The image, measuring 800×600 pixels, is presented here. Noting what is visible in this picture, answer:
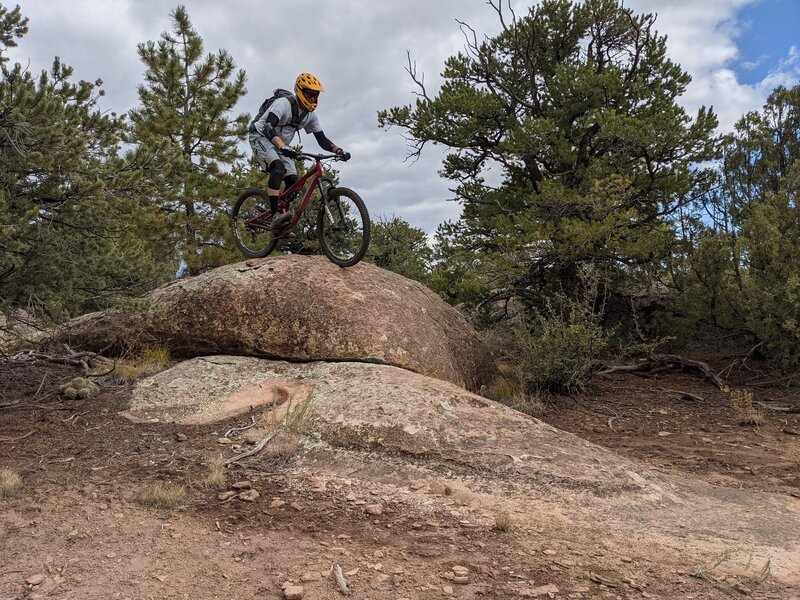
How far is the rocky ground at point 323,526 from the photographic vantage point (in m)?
2.87

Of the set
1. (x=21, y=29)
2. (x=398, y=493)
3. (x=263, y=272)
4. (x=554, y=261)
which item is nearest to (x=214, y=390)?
(x=263, y=272)

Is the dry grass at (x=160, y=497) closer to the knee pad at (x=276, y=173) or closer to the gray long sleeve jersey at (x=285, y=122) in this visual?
the knee pad at (x=276, y=173)

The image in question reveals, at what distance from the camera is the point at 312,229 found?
14047 mm

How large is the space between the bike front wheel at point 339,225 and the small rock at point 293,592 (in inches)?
180

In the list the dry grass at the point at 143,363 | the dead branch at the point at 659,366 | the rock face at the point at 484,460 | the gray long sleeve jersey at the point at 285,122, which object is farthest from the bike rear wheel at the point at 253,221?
the dead branch at the point at 659,366

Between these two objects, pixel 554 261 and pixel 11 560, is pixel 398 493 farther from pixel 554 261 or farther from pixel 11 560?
pixel 554 261

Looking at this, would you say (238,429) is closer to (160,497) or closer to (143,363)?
(160,497)

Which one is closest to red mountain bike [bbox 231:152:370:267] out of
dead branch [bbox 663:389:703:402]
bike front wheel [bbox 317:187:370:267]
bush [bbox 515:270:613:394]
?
bike front wheel [bbox 317:187:370:267]

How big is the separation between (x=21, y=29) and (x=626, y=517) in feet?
24.4

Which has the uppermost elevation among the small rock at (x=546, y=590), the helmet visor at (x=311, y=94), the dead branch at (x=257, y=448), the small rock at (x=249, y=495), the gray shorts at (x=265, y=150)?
the helmet visor at (x=311, y=94)

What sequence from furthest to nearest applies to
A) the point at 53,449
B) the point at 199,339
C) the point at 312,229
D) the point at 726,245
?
the point at 312,229 → the point at 726,245 → the point at 199,339 → the point at 53,449

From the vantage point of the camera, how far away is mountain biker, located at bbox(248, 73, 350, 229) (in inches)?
273

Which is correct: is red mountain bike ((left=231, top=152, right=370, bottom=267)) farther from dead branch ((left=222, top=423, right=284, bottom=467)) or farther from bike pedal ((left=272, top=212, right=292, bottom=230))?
dead branch ((left=222, top=423, right=284, bottom=467))

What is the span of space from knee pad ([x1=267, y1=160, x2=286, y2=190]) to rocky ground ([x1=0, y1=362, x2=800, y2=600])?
3264 mm
